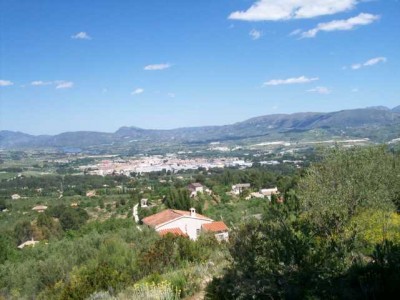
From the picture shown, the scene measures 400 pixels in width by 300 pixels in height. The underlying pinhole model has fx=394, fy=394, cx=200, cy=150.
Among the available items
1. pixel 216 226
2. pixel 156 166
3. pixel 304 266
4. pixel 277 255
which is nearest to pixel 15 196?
pixel 216 226

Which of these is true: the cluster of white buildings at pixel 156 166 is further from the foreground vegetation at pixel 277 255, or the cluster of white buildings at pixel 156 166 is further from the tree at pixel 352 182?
the tree at pixel 352 182

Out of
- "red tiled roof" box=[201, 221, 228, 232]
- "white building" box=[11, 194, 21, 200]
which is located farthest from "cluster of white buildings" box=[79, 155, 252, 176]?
"red tiled roof" box=[201, 221, 228, 232]

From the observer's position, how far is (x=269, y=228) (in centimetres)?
601

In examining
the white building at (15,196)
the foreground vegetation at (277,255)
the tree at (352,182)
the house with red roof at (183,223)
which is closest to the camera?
the foreground vegetation at (277,255)

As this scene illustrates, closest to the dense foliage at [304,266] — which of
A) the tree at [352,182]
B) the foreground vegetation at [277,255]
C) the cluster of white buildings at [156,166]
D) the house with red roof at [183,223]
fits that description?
the foreground vegetation at [277,255]

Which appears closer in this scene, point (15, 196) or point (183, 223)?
point (183, 223)

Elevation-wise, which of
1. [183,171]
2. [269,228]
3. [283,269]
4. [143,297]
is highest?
[269,228]

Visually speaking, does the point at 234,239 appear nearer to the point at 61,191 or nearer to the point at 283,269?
the point at 283,269

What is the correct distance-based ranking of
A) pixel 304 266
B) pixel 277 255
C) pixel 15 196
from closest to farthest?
pixel 304 266 → pixel 277 255 → pixel 15 196

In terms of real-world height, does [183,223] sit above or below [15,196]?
above

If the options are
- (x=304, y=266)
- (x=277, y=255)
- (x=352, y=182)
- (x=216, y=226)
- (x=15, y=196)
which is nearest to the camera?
(x=304, y=266)

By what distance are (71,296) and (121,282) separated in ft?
3.89

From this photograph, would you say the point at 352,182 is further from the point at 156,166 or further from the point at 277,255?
the point at 156,166

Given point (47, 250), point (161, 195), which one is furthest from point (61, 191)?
point (47, 250)
